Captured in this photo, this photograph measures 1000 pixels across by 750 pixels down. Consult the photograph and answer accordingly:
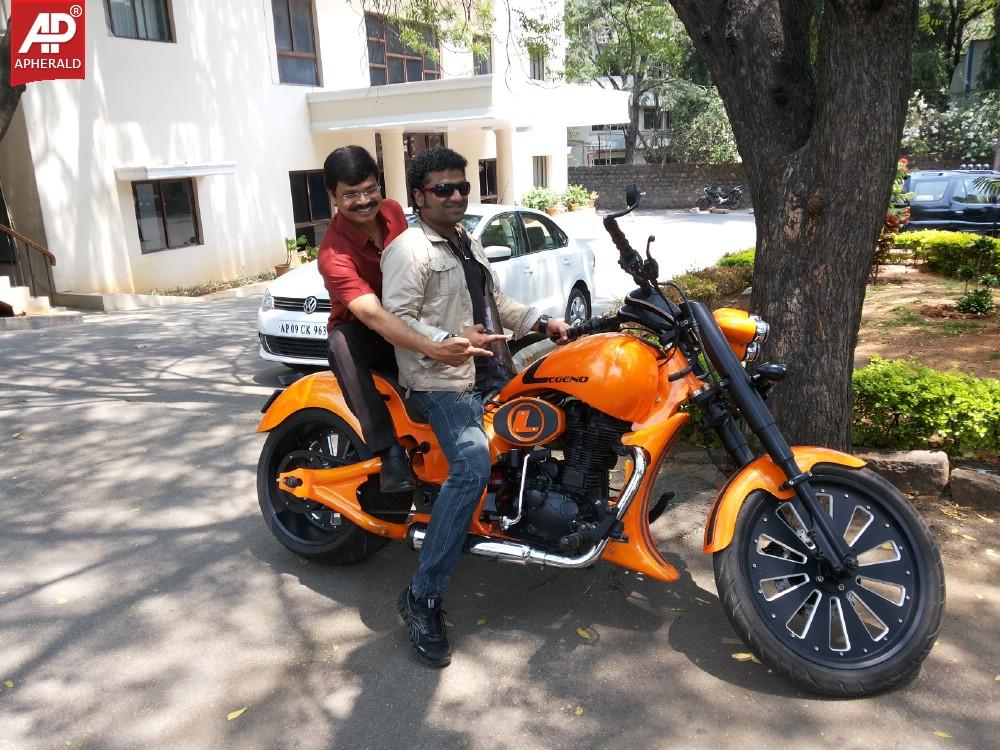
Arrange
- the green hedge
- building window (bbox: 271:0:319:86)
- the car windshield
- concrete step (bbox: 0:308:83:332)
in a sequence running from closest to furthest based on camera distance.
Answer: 1. concrete step (bbox: 0:308:83:332)
2. the green hedge
3. the car windshield
4. building window (bbox: 271:0:319:86)

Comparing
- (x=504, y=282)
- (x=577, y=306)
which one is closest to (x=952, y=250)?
(x=577, y=306)

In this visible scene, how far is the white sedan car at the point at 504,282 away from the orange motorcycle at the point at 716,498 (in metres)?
3.48

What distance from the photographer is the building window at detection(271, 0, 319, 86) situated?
17438 millimetres

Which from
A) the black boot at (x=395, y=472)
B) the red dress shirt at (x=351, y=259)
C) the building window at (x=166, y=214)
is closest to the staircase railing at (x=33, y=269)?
the building window at (x=166, y=214)

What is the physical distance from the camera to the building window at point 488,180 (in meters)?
25.5

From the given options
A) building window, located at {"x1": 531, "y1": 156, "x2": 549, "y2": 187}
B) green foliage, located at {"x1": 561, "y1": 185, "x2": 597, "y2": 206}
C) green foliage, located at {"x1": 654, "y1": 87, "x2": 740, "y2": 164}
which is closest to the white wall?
green foliage, located at {"x1": 561, "y1": 185, "x2": 597, "y2": 206}

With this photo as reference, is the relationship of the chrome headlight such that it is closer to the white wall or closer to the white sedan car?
the white sedan car

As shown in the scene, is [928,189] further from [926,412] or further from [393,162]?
[926,412]

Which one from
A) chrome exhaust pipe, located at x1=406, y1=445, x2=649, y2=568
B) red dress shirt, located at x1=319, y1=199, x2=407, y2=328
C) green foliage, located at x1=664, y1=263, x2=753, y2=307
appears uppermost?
red dress shirt, located at x1=319, y1=199, x2=407, y2=328

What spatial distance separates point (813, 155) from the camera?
154 inches

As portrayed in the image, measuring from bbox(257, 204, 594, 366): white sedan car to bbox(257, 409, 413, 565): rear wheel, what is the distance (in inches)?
117

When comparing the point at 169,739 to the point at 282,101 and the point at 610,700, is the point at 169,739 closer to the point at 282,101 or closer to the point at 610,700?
the point at 610,700

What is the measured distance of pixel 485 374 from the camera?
3.62 metres

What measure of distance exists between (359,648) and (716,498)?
1547 millimetres
